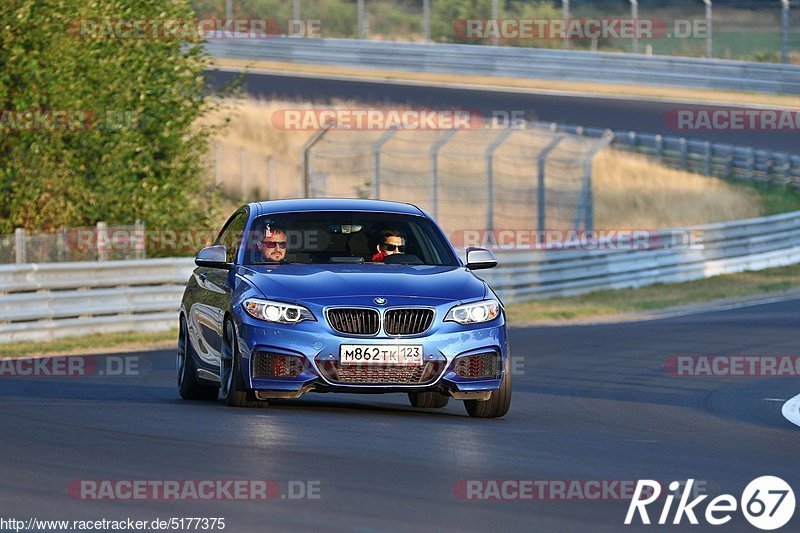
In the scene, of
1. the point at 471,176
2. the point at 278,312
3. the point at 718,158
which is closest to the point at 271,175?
the point at 471,176

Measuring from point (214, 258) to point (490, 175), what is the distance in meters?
17.8

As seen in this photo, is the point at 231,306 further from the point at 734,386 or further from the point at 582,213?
the point at 582,213

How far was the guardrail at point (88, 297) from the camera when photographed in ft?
66.6

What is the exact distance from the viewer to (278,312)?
10.9 metres

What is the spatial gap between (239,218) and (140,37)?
45.1ft

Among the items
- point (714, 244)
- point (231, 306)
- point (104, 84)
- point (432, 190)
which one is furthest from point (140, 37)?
point (231, 306)

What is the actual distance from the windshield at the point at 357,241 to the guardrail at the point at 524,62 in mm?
29311

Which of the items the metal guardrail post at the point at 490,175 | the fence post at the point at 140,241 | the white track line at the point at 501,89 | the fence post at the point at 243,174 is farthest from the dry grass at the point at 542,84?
the fence post at the point at 140,241

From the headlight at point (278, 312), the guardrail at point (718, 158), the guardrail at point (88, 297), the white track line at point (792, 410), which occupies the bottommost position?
the guardrail at point (718, 158)

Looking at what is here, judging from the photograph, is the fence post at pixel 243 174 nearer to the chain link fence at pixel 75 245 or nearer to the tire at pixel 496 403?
the chain link fence at pixel 75 245

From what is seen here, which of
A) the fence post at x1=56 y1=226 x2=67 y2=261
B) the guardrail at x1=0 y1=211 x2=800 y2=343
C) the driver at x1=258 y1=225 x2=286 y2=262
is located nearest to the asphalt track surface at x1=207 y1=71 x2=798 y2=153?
the guardrail at x1=0 y1=211 x2=800 y2=343

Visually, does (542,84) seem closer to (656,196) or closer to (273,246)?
(656,196)

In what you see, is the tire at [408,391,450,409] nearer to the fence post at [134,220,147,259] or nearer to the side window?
the side window

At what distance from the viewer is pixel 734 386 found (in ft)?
49.4
